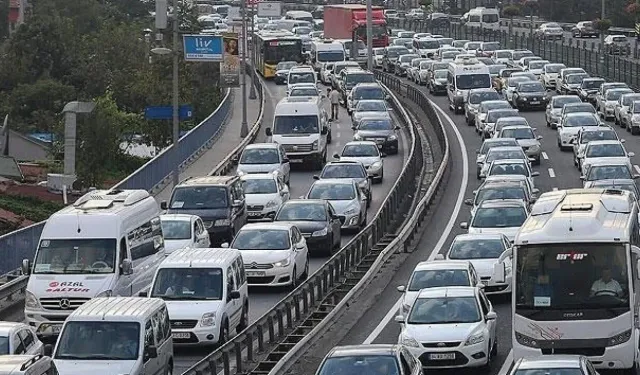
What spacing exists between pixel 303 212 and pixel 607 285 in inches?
654

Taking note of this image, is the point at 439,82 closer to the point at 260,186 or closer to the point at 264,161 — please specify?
the point at 264,161

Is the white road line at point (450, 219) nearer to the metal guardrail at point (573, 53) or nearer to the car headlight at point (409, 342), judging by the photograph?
the car headlight at point (409, 342)

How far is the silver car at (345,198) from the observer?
143 ft

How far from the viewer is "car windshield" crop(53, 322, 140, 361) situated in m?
24.0

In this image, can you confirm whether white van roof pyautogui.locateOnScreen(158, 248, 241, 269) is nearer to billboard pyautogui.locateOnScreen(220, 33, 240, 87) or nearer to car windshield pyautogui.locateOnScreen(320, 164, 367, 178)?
car windshield pyautogui.locateOnScreen(320, 164, 367, 178)

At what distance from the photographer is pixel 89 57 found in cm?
11538

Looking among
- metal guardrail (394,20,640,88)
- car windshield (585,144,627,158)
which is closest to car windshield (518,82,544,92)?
metal guardrail (394,20,640,88)

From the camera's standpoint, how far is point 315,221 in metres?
39.7

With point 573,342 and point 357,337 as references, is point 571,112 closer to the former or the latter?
point 357,337

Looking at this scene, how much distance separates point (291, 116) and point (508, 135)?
761cm

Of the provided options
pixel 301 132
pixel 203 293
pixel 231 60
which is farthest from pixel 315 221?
pixel 231 60


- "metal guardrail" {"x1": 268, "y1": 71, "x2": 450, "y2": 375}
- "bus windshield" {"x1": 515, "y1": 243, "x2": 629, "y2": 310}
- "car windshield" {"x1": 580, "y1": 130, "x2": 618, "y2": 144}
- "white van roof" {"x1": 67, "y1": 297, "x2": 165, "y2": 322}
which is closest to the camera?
"bus windshield" {"x1": 515, "y1": 243, "x2": 629, "y2": 310}

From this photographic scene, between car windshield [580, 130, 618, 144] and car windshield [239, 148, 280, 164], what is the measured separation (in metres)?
10.6

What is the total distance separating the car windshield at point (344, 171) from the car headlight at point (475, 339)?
2294cm
